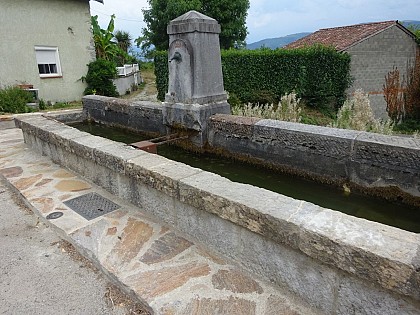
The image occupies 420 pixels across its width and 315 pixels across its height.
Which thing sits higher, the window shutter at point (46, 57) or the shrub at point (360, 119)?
the window shutter at point (46, 57)

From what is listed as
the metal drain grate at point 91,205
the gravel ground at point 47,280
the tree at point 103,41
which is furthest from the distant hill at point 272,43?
the gravel ground at point 47,280

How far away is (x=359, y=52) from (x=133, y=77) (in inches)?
474

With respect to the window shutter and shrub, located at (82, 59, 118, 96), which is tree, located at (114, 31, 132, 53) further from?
the window shutter

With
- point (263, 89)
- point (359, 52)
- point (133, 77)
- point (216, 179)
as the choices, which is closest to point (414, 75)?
point (359, 52)

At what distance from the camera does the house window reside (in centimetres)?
1163

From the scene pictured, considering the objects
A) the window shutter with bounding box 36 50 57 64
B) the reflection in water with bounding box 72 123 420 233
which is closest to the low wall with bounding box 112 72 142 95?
the window shutter with bounding box 36 50 57 64

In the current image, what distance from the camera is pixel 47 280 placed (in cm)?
208

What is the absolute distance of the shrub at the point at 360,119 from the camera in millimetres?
4805

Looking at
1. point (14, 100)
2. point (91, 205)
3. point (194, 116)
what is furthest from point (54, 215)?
point (14, 100)

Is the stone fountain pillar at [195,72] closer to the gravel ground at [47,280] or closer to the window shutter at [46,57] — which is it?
the gravel ground at [47,280]

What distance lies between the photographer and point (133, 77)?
18.7m

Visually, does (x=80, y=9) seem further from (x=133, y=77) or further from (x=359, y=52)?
(x=359, y=52)

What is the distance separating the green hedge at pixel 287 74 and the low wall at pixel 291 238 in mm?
10002

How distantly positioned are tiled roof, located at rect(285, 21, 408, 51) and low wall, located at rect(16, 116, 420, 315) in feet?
40.4
